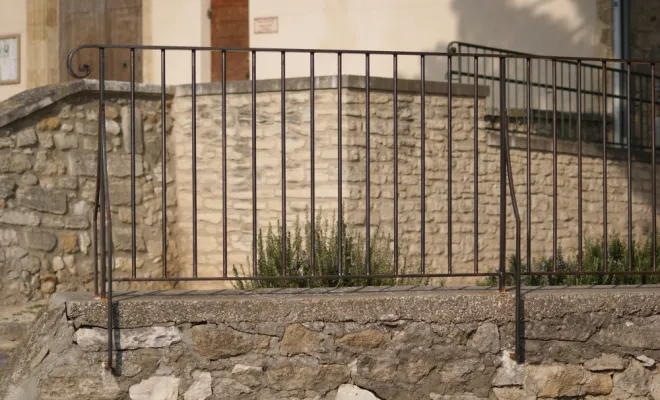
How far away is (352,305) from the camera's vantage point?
17.1 feet

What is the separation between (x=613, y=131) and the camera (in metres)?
13.9

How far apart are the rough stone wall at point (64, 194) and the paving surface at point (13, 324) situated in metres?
0.28

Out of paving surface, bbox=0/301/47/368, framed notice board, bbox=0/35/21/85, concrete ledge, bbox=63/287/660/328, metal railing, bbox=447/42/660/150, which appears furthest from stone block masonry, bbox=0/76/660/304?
concrete ledge, bbox=63/287/660/328

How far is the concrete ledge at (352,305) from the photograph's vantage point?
5055 millimetres

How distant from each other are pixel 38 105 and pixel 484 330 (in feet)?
20.5

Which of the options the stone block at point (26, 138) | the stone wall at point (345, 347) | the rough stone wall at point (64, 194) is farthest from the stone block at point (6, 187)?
the stone wall at point (345, 347)

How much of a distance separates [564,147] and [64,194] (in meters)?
5.52

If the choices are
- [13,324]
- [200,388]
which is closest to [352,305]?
[200,388]

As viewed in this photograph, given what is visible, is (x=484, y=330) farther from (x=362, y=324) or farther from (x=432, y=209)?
(x=432, y=209)

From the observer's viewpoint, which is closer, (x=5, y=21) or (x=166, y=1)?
(x=166, y=1)

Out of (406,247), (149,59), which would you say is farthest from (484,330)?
(149,59)

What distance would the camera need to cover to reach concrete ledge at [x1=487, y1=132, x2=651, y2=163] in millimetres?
12027

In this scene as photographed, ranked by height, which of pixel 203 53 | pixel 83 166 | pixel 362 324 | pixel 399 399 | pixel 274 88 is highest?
pixel 203 53

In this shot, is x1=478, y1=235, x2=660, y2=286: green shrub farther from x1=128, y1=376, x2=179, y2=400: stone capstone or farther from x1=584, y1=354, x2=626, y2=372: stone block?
x1=128, y1=376, x2=179, y2=400: stone capstone
